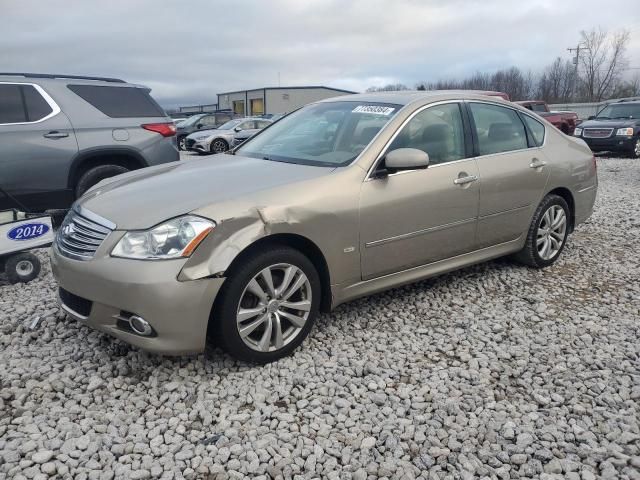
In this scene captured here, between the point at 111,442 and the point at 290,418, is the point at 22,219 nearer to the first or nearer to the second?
the point at 111,442

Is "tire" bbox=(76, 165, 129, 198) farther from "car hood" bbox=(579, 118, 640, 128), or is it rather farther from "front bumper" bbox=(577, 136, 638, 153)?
"car hood" bbox=(579, 118, 640, 128)

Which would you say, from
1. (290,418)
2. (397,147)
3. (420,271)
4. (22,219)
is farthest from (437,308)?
(22,219)

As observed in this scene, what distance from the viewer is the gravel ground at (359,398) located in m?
2.47

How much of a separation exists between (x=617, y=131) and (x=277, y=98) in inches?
1728

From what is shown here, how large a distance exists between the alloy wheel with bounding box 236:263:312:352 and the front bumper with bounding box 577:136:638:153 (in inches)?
536

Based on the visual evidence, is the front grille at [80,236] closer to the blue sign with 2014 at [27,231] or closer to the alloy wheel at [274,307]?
the alloy wheel at [274,307]

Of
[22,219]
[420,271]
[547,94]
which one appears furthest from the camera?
[547,94]

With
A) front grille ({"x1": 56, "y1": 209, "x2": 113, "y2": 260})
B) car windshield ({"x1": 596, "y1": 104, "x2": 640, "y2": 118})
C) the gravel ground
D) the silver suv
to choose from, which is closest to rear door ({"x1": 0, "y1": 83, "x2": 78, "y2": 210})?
the silver suv

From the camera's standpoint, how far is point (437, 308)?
164 inches

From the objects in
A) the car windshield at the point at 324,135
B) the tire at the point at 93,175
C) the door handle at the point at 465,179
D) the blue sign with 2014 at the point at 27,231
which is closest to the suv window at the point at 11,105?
the tire at the point at 93,175

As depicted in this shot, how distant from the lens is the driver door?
359cm

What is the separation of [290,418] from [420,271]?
164 centimetres

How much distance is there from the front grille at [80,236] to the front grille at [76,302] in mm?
245

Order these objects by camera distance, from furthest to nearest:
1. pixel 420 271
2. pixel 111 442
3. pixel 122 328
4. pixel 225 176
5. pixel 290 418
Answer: pixel 420 271 → pixel 225 176 → pixel 122 328 → pixel 290 418 → pixel 111 442
